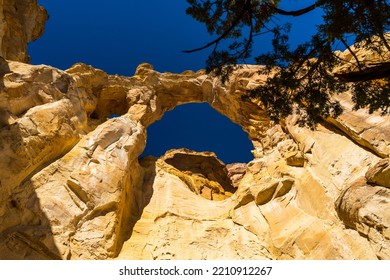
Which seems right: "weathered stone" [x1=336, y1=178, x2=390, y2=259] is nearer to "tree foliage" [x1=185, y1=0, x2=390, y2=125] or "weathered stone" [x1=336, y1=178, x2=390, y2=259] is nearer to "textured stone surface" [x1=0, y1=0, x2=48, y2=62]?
"tree foliage" [x1=185, y1=0, x2=390, y2=125]

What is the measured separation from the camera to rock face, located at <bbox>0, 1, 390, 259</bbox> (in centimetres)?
1519

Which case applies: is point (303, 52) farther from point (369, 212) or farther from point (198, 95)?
point (198, 95)

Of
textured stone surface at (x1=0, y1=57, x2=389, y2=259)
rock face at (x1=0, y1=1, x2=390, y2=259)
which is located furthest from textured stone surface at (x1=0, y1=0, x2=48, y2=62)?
textured stone surface at (x1=0, y1=57, x2=389, y2=259)

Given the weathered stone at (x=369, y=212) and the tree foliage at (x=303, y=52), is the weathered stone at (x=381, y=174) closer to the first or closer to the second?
the weathered stone at (x=369, y=212)

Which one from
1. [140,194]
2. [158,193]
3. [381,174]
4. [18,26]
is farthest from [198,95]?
[381,174]

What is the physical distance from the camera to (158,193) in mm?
23562

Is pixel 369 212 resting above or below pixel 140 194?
below

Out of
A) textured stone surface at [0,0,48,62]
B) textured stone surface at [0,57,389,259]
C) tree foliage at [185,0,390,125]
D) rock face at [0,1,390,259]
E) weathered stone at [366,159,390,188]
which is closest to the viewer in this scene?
tree foliage at [185,0,390,125]

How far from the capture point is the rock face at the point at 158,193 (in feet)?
49.8

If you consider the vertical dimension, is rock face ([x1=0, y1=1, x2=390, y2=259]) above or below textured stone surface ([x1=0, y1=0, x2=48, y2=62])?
below

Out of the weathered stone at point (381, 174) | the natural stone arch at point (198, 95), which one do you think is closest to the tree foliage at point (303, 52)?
the weathered stone at point (381, 174)

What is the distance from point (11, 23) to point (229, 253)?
22043mm

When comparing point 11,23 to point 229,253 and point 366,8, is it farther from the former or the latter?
point 366,8

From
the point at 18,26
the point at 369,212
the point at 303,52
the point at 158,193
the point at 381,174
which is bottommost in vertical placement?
the point at 369,212
